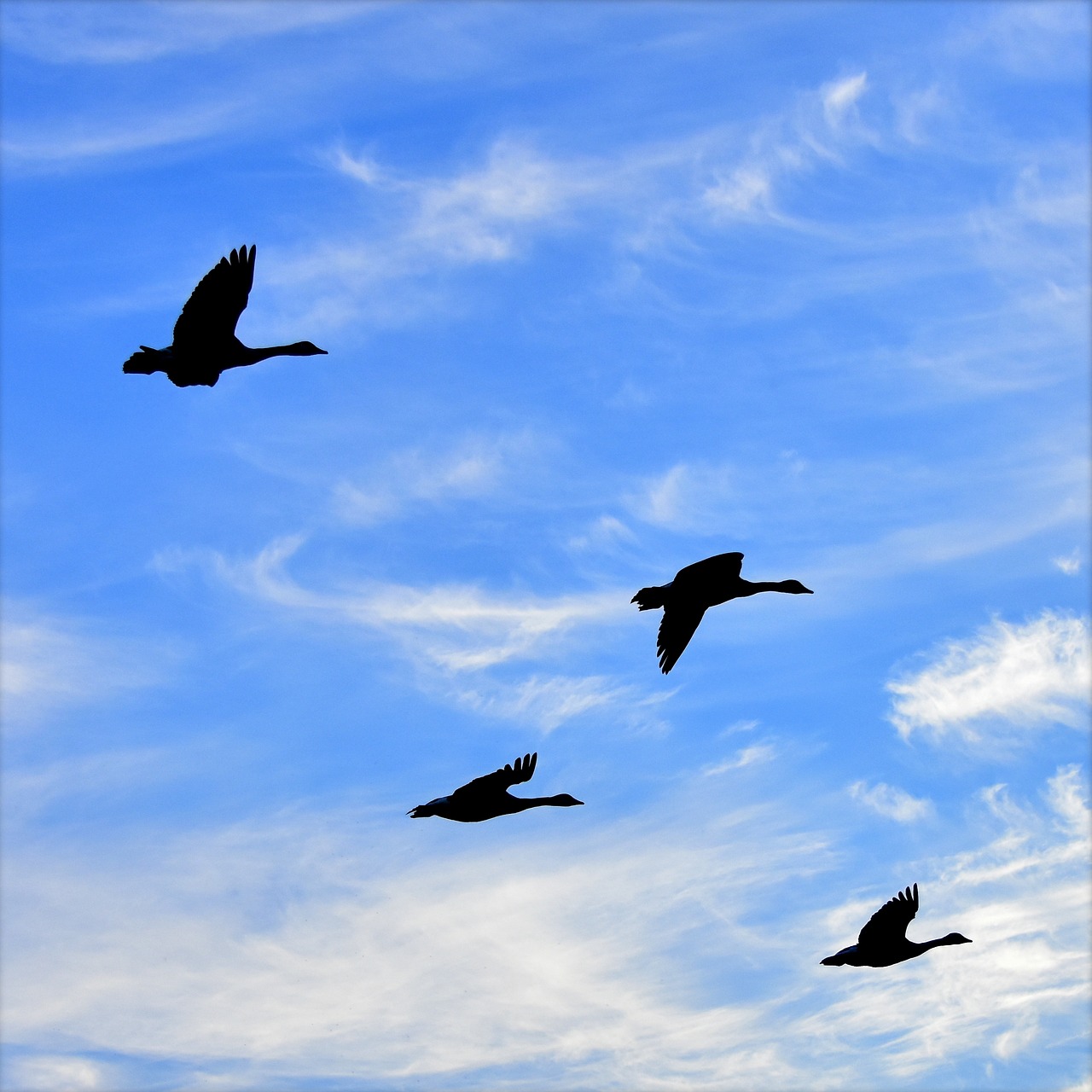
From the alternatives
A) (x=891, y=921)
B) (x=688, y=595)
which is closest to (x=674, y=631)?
(x=688, y=595)

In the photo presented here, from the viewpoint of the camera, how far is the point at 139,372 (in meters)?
30.2

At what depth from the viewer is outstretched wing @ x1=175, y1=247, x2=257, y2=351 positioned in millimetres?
29234

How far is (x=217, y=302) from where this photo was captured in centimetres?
2947

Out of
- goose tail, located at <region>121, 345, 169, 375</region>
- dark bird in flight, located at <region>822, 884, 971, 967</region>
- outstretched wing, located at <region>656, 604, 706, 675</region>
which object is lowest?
dark bird in flight, located at <region>822, 884, 971, 967</region>

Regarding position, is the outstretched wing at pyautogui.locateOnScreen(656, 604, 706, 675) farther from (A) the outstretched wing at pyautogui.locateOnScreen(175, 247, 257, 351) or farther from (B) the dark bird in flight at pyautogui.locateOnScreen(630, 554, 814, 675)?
(A) the outstretched wing at pyautogui.locateOnScreen(175, 247, 257, 351)

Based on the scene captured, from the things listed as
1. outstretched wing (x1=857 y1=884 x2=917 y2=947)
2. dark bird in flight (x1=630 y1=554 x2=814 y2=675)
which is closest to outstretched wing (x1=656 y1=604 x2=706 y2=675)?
dark bird in flight (x1=630 y1=554 x2=814 y2=675)

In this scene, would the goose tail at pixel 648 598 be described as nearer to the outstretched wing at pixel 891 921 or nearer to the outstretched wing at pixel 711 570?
the outstretched wing at pixel 711 570

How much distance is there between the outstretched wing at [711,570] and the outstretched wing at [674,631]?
3.43ft

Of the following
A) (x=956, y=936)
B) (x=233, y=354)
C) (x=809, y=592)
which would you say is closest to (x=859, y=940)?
(x=956, y=936)

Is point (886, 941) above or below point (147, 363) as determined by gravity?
below

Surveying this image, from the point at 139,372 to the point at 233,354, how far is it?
5.99 ft

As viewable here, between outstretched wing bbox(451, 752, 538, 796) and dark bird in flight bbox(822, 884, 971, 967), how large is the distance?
769 cm

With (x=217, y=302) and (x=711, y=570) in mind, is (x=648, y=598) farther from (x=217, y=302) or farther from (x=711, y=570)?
(x=217, y=302)

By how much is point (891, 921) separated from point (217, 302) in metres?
17.9
